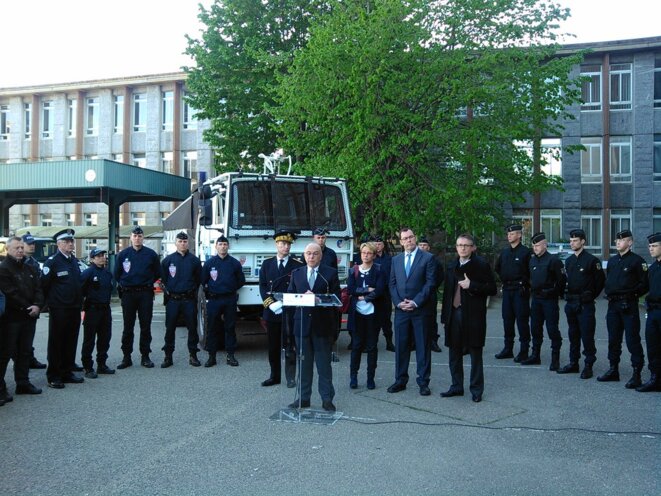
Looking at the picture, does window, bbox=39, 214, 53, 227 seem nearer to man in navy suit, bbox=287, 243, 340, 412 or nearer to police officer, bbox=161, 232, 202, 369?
police officer, bbox=161, 232, 202, 369

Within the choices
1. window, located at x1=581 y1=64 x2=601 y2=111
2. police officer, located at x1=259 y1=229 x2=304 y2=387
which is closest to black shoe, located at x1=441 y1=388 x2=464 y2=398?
police officer, located at x1=259 y1=229 x2=304 y2=387

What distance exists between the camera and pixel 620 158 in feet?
97.9

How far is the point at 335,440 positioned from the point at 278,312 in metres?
2.18

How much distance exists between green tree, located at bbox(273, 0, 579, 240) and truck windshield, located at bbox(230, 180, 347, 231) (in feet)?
21.2

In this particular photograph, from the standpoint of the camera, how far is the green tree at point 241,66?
23562 millimetres

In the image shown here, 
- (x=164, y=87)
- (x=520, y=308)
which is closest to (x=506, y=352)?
(x=520, y=308)

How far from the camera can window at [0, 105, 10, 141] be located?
1715 inches

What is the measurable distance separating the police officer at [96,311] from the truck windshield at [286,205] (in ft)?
7.07

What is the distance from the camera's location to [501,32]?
18656mm

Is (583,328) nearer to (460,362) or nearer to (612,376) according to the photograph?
(612,376)

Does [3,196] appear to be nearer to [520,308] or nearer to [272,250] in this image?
[272,250]

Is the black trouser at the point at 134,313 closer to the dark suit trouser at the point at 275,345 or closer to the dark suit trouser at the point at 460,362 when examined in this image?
the dark suit trouser at the point at 275,345

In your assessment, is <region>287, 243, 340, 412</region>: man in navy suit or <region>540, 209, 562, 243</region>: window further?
<region>540, 209, 562, 243</region>: window

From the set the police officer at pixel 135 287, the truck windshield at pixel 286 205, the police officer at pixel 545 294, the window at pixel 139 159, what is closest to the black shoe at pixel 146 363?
the police officer at pixel 135 287
